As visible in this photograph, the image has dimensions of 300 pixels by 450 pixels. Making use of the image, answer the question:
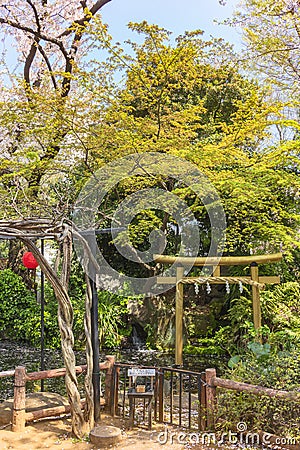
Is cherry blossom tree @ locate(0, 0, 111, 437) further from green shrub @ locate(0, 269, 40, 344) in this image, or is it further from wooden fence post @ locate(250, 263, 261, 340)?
wooden fence post @ locate(250, 263, 261, 340)

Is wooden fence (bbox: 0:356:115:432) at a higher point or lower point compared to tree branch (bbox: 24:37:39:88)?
lower

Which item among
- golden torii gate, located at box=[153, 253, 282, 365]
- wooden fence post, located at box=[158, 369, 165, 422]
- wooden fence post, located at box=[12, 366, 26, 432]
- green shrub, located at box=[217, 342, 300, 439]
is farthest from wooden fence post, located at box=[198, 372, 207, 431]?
golden torii gate, located at box=[153, 253, 282, 365]

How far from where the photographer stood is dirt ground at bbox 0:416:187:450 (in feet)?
12.5

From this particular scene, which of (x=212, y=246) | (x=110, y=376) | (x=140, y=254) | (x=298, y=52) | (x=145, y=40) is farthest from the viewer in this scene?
(x=140, y=254)

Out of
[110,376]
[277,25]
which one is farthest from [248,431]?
[277,25]

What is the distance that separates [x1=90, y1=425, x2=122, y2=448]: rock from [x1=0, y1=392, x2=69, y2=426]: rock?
0.79m

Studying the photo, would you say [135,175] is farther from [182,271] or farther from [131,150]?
[182,271]

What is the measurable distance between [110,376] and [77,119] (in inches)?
161

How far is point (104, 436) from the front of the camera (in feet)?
12.4

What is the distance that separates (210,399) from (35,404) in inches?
69.1

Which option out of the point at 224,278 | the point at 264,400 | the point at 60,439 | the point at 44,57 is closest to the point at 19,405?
the point at 60,439

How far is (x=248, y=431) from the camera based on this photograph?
3896 mm

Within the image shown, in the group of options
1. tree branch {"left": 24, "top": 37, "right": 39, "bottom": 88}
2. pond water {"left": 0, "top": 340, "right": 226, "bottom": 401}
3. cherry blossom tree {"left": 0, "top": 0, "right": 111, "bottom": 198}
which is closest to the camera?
cherry blossom tree {"left": 0, "top": 0, "right": 111, "bottom": 198}

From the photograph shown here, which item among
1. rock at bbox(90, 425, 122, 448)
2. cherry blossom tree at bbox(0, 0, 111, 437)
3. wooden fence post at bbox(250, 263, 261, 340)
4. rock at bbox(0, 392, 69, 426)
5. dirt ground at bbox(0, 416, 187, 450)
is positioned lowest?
dirt ground at bbox(0, 416, 187, 450)
